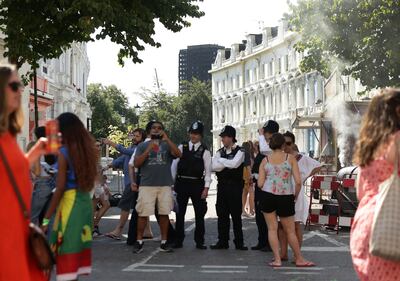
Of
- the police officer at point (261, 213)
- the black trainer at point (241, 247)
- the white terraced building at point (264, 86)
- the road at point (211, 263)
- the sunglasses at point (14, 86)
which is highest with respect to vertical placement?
the white terraced building at point (264, 86)

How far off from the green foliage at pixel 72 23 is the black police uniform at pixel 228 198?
19.0 ft

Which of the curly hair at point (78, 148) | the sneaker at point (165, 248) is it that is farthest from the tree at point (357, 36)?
the curly hair at point (78, 148)

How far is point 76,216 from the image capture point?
6055mm

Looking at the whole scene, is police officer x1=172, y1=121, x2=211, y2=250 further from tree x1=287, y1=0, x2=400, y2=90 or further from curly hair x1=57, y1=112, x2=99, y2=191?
tree x1=287, y1=0, x2=400, y2=90

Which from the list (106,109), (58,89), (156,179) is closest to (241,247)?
(156,179)

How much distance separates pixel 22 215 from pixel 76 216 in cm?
138

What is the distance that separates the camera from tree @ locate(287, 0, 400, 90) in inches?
1128

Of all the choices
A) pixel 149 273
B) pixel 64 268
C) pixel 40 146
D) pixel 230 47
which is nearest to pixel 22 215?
pixel 40 146

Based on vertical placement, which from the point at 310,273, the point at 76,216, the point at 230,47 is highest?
the point at 230,47

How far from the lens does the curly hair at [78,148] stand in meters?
6.09

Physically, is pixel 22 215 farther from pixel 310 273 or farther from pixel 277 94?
pixel 277 94

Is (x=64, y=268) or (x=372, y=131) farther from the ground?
(x=372, y=131)

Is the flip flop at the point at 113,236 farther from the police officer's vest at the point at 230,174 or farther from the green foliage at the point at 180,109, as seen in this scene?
the green foliage at the point at 180,109

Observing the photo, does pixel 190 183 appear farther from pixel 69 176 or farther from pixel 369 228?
pixel 369 228
